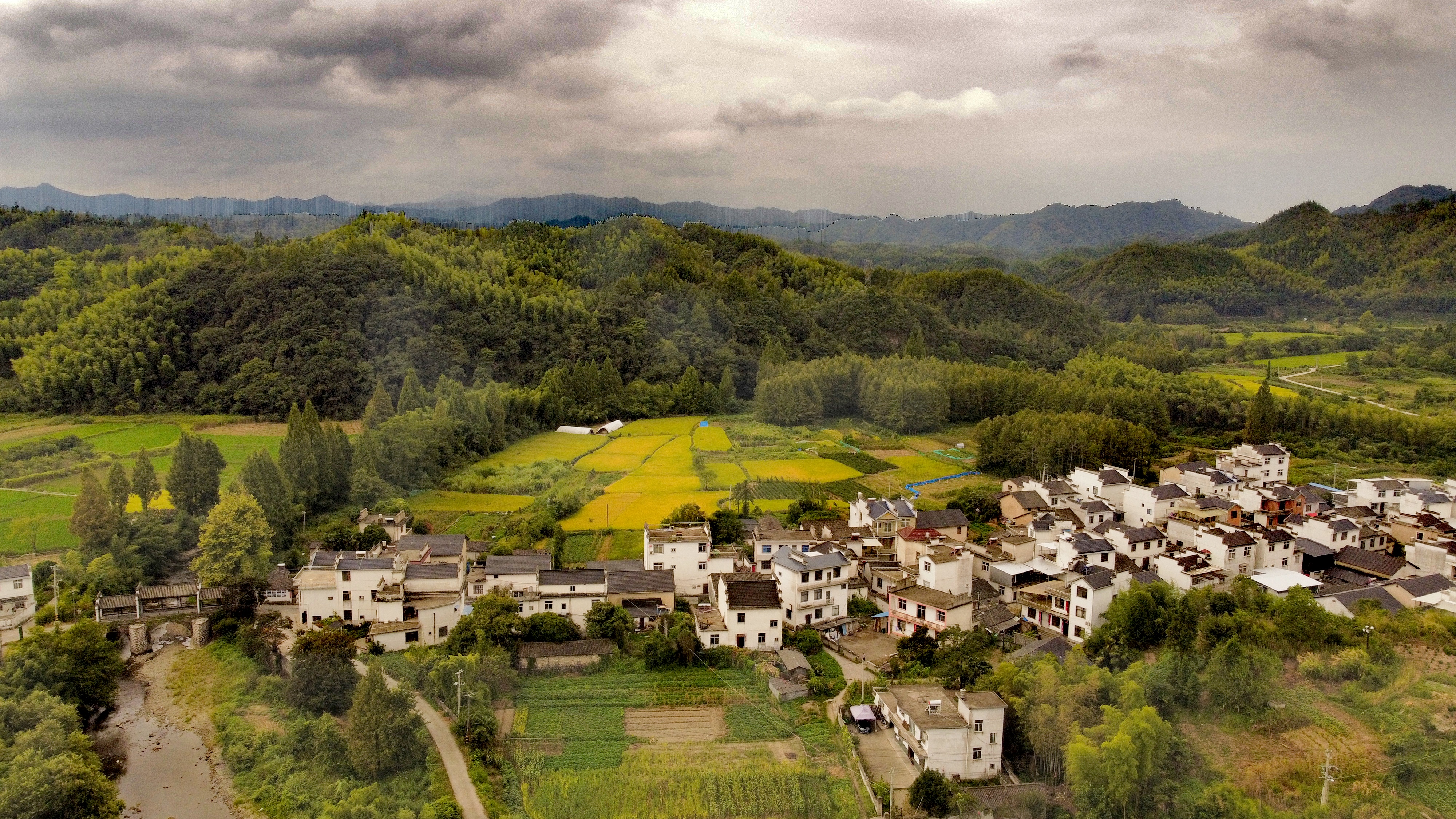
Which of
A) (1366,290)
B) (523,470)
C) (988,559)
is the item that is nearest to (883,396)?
(523,470)

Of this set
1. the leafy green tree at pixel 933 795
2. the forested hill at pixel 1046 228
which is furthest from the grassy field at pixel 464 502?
the forested hill at pixel 1046 228

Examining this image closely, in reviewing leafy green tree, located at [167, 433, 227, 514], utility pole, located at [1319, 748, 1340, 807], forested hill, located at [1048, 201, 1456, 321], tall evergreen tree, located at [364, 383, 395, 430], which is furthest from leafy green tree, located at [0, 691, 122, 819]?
forested hill, located at [1048, 201, 1456, 321]

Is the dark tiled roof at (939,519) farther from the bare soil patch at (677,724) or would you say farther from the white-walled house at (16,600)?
the white-walled house at (16,600)

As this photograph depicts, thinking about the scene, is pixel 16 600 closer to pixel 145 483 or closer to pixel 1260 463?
pixel 145 483

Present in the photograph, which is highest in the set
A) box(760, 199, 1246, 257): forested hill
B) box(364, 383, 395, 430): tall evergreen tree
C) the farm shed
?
box(760, 199, 1246, 257): forested hill

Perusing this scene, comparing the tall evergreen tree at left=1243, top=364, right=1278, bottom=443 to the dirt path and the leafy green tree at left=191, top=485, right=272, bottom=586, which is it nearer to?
the leafy green tree at left=191, top=485, right=272, bottom=586
